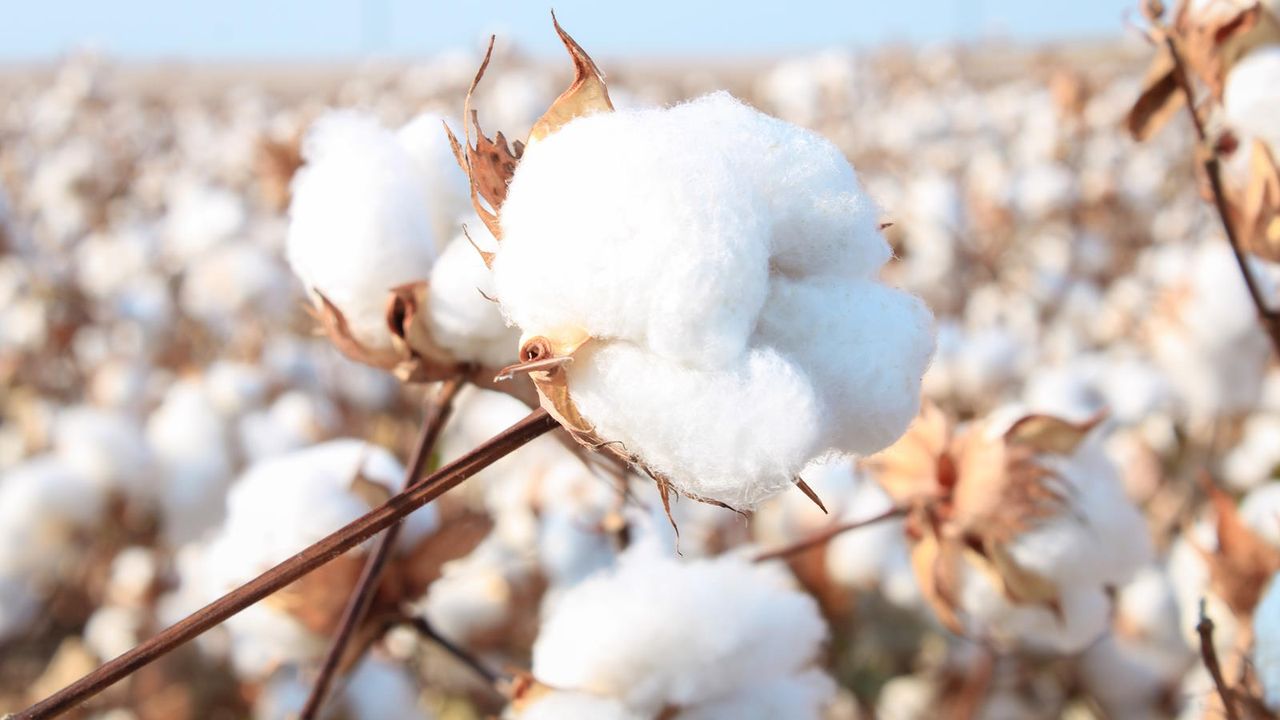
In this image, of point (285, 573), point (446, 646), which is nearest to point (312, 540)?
point (446, 646)

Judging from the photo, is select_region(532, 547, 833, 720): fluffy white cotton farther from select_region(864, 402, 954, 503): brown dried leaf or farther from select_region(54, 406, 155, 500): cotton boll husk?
select_region(54, 406, 155, 500): cotton boll husk

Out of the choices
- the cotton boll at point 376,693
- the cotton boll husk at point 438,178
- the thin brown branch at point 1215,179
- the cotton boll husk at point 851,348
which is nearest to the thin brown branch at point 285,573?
the cotton boll husk at point 851,348

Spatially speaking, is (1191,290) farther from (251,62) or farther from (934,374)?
(251,62)

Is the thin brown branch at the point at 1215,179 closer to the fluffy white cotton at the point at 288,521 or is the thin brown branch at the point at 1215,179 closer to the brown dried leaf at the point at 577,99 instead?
the brown dried leaf at the point at 577,99

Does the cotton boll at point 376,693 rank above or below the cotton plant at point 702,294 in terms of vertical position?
below

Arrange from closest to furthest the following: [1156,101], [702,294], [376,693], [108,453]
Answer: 1. [702,294]
2. [1156,101]
3. [376,693]
4. [108,453]

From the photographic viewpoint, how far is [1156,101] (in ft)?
4.30

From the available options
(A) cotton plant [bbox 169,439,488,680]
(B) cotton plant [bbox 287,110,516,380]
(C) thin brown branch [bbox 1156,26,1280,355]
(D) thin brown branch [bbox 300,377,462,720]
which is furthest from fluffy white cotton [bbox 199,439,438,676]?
(C) thin brown branch [bbox 1156,26,1280,355]

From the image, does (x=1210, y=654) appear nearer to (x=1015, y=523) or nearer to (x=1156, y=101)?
(x=1015, y=523)

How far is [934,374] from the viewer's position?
144 inches

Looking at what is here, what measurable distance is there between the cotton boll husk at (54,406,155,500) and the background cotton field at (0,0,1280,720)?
0.4 inches

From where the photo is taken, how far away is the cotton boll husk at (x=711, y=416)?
581 millimetres

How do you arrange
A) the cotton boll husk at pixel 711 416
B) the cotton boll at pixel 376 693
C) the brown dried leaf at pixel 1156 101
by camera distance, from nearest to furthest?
the cotton boll husk at pixel 711 416
the brown dried leaf at pixel 1156 101
the cotton boll at pixel 376 693

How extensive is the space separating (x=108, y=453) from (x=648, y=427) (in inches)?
94.8
